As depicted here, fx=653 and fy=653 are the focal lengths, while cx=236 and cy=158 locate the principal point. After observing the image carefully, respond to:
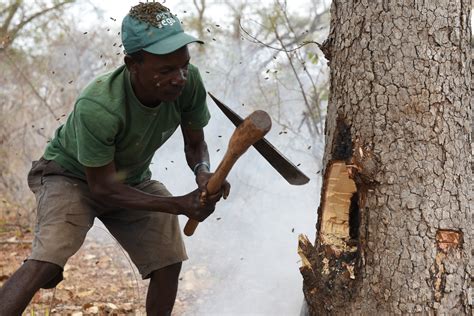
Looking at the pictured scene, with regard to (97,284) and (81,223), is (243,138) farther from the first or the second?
(97,284)

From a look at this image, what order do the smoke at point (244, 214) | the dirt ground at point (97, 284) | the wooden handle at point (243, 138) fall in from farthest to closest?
the smoke at point (244, 214) → the dirt ground at point (97, 284) → the wooden handle at point (243, 138)

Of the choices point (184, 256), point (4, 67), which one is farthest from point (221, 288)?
point (4, 67)

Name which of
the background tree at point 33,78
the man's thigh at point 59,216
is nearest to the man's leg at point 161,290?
the man's thigh at point 59,216

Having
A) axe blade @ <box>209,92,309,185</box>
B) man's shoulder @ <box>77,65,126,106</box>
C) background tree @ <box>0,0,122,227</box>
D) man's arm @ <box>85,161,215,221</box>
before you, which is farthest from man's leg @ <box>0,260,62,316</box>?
background tree @ <box>0,0,122,227</box>

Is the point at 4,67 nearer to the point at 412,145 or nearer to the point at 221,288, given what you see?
the point at 221,288

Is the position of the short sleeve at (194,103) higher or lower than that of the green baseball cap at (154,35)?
lower

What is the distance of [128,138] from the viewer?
10.4 feet

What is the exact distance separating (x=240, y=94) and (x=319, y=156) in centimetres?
106

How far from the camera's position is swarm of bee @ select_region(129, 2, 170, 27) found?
2982 millimetres

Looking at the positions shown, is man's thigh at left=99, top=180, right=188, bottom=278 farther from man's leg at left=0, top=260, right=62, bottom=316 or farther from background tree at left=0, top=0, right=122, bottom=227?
background tree at left=0, top=0, right=122, bottom=227

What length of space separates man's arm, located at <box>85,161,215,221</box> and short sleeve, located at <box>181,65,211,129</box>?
0.55 m

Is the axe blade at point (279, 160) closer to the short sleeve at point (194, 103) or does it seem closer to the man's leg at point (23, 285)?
the short sleeve at point (194, 103)

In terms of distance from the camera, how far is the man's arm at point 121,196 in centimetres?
303

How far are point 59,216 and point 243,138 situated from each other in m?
1.10
